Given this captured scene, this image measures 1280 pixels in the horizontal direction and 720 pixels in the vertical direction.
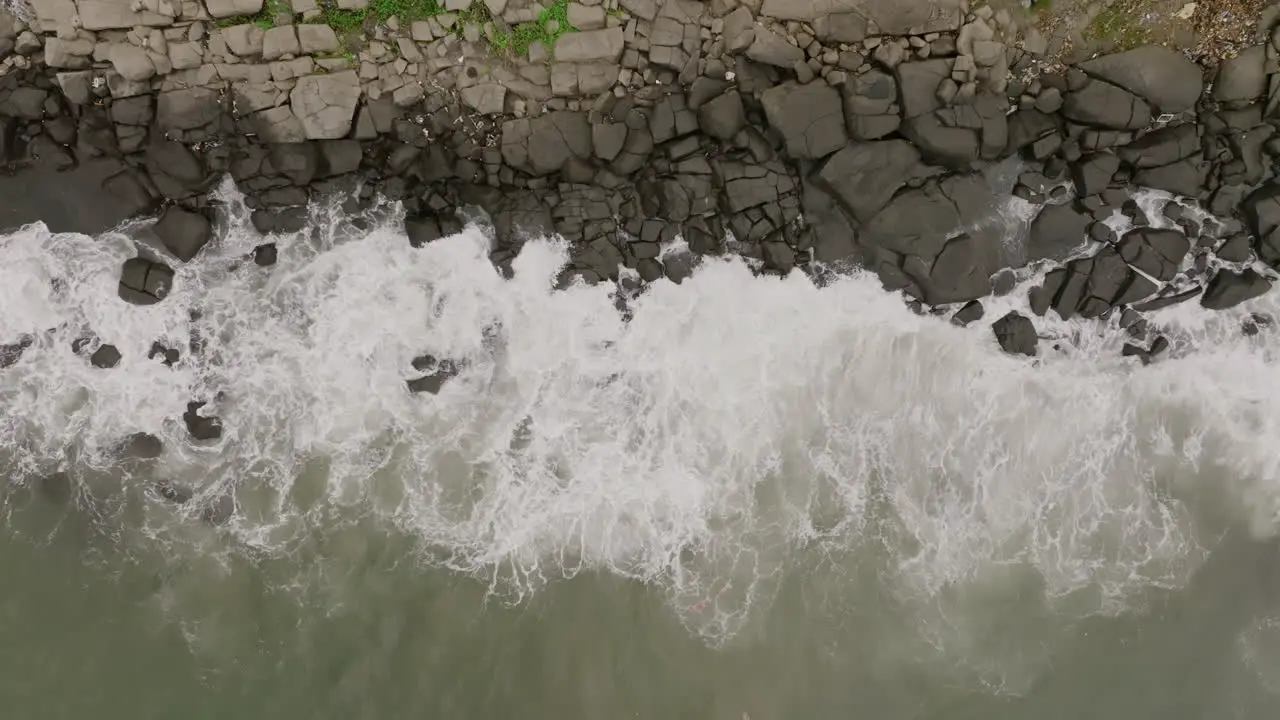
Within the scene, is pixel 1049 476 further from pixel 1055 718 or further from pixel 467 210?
pixel 467 210

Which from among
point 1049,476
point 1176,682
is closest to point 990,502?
point 1049,476

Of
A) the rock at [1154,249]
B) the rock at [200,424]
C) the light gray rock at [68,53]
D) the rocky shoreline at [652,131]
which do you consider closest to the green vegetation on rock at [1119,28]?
the rocky shoreline at [652,131]

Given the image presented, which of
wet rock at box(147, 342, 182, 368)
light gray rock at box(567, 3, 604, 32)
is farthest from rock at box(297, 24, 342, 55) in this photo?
wet rock at box(147, 342, 182, 368)

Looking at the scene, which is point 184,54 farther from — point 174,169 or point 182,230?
point 182,230

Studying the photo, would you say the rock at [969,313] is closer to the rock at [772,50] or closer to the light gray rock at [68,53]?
the rock at [772,50]

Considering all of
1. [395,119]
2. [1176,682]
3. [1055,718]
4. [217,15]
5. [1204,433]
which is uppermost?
[217,15]

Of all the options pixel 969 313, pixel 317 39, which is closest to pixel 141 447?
pixel 317 39
